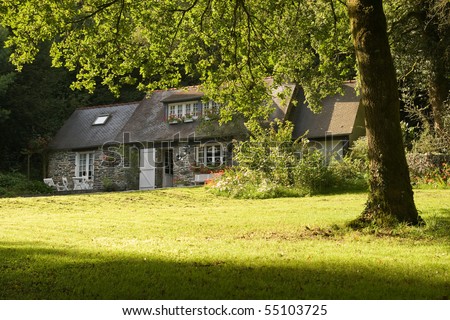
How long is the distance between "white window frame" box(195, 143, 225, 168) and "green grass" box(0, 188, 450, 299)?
14.3m

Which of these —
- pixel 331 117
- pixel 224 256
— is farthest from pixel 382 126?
Answer: pixel 331 117

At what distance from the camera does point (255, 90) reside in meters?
13.3

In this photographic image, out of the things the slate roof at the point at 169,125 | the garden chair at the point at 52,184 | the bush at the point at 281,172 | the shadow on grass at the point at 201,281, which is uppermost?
the slate roof at the point at 169,125

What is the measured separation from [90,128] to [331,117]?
1431 cm

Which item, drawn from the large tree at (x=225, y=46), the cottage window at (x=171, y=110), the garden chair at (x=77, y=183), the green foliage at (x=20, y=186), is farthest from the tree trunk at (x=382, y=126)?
the garden chair at (x=77, y=183)

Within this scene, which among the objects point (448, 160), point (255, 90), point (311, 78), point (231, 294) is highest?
point (311, 78)

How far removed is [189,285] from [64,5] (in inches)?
299

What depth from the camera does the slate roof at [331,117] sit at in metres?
26.4

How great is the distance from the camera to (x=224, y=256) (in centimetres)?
741

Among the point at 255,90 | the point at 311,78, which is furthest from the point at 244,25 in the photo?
the point at 311,78

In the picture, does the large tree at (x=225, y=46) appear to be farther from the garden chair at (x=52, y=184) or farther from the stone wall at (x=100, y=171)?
the garden chair at (x=52, y=184)

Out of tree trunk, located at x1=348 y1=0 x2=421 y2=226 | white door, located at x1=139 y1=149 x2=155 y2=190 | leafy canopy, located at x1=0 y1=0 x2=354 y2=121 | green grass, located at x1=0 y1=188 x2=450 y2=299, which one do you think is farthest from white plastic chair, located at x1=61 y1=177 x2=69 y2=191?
tree trunk, located at x1=348 y1=0 x2=421 y2=226

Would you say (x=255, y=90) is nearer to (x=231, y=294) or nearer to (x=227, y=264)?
(x=227, y=264)

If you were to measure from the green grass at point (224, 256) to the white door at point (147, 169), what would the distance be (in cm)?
1555
